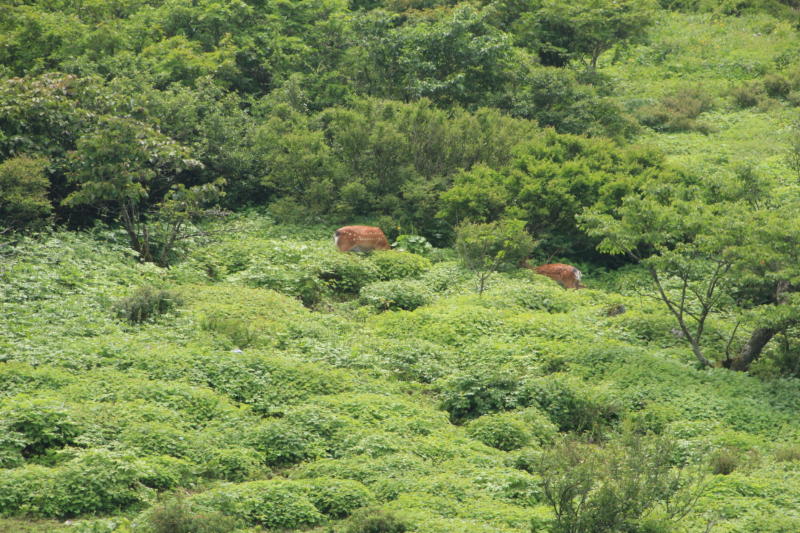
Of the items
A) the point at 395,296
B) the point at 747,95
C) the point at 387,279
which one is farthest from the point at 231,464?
the point at 747,95

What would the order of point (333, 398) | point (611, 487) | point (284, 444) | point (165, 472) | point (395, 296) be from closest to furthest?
1. point (611, 487)
2. point (165, 472)
3. point (284, 444)
4. point (333, 398)
5. point (395, 296)

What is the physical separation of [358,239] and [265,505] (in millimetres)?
9602

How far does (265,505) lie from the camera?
7.93 m

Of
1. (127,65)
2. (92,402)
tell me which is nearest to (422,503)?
(92,402)

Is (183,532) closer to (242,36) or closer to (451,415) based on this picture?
(451,415)

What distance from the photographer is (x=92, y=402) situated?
953 centimetres

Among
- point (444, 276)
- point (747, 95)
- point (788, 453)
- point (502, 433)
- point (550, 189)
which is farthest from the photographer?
point (747, 95)

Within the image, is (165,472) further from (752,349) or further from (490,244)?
(490,244)

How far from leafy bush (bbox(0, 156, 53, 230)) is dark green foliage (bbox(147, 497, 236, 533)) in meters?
9.04

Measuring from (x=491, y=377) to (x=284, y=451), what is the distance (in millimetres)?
3257

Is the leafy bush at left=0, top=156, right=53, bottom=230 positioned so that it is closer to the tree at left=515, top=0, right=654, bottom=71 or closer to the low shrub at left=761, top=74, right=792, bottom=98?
the tree at left=515, top=0, right=654, bottom=71

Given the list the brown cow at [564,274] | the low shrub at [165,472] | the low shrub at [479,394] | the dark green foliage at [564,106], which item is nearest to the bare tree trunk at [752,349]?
the low shrub at [479,394]

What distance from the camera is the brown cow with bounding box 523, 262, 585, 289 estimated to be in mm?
16906

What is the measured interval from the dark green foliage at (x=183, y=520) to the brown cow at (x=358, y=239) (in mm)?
10083
